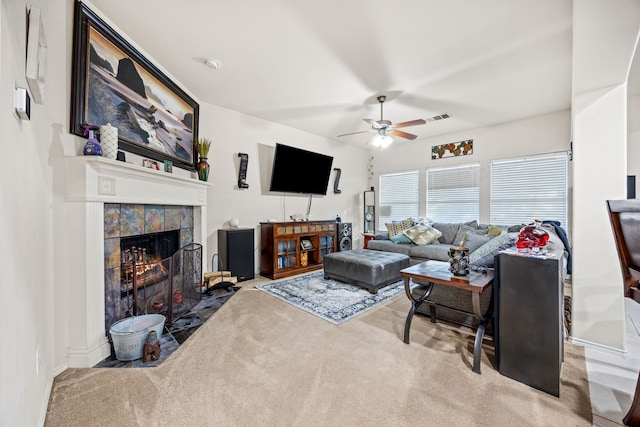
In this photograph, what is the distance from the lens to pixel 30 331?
126 cm

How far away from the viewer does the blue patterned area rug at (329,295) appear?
2793mm

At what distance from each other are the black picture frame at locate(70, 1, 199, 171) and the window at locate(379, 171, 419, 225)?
450 centimetres

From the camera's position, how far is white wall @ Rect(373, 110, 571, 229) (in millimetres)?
4223

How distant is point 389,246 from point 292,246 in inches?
72.1

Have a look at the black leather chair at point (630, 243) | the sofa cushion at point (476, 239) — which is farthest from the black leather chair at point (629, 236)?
the sofa cushion at point (476, 239)

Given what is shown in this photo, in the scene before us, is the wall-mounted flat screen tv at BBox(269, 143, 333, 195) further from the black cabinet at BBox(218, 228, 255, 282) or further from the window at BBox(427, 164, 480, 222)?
the window at BBox(427, 164, 480, 222)

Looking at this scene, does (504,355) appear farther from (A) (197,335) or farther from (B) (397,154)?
(B) (397,154)

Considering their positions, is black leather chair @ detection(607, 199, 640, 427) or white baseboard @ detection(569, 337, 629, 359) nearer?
black leather chair @ detection(607, 199, 640, 427)

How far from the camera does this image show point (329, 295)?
10.8ft

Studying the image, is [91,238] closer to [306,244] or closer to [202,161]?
[202,161]

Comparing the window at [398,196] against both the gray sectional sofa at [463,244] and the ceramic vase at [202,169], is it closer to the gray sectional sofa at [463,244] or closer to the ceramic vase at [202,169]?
the gray sectional sofa at [463,244]

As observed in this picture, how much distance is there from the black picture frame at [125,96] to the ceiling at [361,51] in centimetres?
18

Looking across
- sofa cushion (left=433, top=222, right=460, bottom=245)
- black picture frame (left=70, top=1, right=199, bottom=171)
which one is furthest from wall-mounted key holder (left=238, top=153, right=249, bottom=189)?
sofa cushion (left=433, top=222, right=460, bottom=245)

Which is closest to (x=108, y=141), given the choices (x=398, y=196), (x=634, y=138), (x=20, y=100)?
(x=20, y=100)
